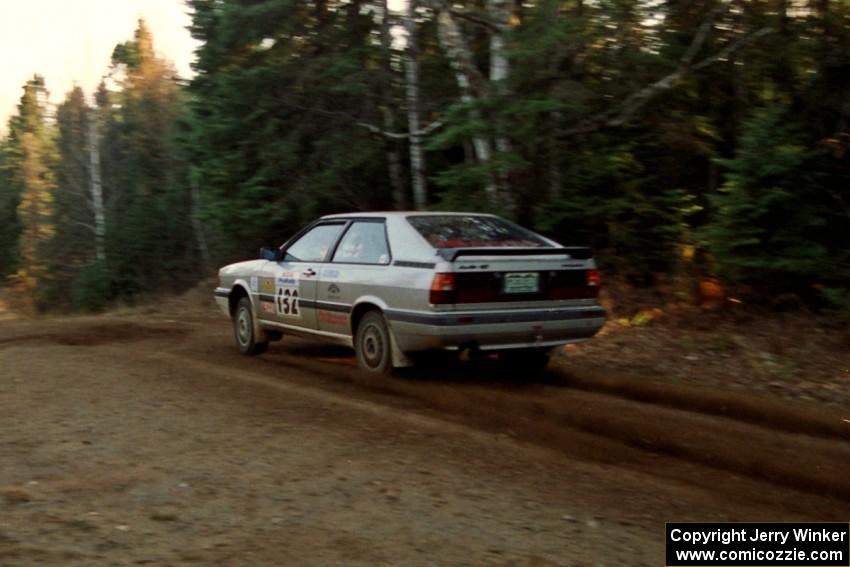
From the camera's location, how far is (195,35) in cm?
1753

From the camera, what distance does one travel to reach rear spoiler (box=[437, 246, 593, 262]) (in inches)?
279

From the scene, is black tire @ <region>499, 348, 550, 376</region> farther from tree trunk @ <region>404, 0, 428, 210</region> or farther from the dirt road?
tree trunk @ <region>404, 0, 428, 210</region>

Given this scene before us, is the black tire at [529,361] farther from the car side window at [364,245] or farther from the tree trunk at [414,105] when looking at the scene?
the tree trunk at [414,105]

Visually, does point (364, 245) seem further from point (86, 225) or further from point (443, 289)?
point (86, 225)

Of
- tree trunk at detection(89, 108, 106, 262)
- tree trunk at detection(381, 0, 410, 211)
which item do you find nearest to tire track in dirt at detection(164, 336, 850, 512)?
tree trunk at detection(381, 0, 410, 211)

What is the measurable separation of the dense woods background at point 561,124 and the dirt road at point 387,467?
151 inches

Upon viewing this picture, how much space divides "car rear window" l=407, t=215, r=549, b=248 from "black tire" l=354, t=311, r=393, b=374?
93 cm

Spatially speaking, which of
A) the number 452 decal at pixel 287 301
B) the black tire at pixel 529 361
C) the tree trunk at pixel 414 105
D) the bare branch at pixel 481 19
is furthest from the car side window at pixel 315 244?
the tree trunk at pixel 414 105

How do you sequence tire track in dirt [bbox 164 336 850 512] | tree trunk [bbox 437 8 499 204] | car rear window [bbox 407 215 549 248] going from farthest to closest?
tree trunk [bbox 437 8 499 204] → car rear window [bbox 407 215 549 248] → tire track in dirt [bbox 164 336 850 512]

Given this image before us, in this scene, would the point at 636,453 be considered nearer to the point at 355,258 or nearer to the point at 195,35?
the point at 355,258

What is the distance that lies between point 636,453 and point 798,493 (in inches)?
41.3

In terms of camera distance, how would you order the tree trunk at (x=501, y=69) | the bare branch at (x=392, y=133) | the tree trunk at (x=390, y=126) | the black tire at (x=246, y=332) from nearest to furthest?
the black tire at (x=246, y=332), the tree trunk at (x=501, y=69), the bare branch at (x=392, y=133), the tree trunk at (x=390, y=126)

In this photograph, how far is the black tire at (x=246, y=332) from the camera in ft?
32.1

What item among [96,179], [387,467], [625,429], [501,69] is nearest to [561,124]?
Result: [501,69]
